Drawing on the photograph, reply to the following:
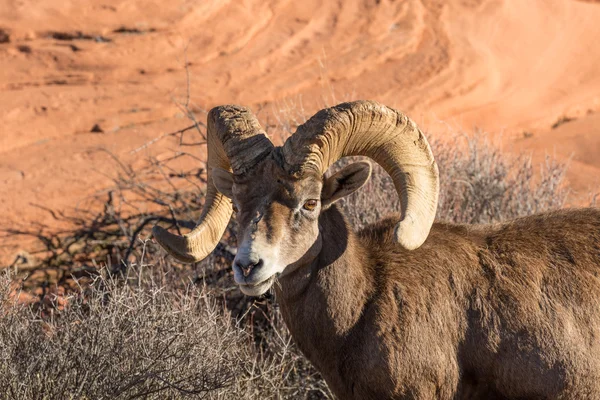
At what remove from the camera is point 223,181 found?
5648 millimetres

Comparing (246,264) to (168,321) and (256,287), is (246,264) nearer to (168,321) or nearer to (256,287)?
(256,287)

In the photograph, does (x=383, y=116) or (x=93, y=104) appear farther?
(x=93, y=104)

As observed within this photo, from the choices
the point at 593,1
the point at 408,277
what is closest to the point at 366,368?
the point at 408,277

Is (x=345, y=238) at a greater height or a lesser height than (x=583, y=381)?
greater

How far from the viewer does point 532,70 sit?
17.5 m

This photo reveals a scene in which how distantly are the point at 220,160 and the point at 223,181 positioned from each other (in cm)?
33

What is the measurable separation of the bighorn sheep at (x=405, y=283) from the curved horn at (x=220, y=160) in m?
0.02

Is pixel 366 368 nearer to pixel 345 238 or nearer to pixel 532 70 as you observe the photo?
pixel 345 238

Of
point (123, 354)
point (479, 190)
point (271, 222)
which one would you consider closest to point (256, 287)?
point (271, 222)

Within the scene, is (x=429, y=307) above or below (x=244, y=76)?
below

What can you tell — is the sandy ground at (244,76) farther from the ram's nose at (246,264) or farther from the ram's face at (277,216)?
the ram's nose at (246,264)

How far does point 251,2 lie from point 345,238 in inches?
442

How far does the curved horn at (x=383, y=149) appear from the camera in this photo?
16.9ft

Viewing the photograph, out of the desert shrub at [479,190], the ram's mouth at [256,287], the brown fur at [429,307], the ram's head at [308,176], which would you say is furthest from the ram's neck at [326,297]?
the desert shrub at [479,190]
